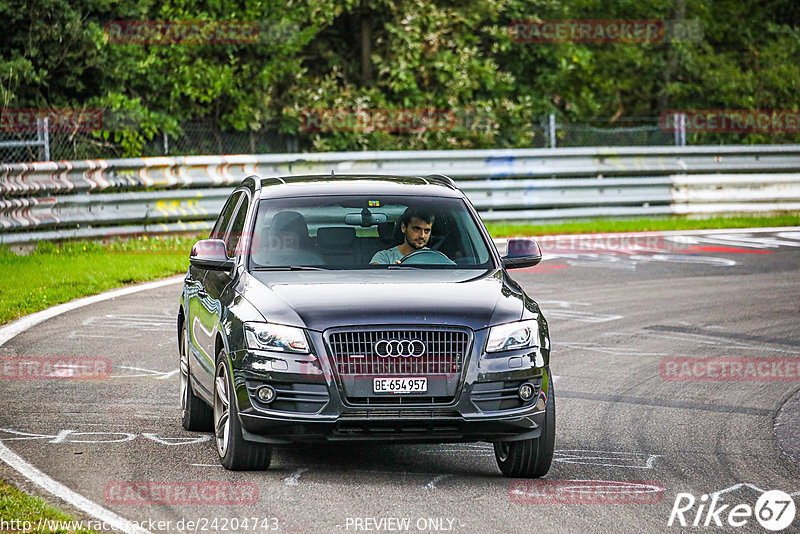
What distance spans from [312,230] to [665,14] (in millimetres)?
27447

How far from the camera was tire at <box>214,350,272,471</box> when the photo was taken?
7.18 metres

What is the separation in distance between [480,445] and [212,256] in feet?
6.54

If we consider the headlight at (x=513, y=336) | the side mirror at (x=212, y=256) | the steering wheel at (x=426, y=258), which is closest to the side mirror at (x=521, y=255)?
the steering wheel at (x=426, y=258)

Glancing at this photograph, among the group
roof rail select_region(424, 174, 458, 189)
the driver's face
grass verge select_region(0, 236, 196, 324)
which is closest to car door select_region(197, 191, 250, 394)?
the driver's face

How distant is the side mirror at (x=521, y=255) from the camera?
8.36 m

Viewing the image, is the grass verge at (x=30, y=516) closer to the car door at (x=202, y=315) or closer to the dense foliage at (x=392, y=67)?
the car door at (x=202, y=315)

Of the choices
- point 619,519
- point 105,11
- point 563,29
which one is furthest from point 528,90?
point 619,519

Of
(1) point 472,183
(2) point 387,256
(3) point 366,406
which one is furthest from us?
(1) point 472,183

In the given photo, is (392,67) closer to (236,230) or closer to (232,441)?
(236,230)

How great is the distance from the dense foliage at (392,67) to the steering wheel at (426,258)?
15.0 metres

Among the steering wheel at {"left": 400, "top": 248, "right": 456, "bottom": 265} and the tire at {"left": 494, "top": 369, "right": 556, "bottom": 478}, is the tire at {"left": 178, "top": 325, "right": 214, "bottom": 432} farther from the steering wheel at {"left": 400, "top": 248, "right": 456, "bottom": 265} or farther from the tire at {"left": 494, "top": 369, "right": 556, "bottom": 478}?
the tire at {"left": 494, "top": 369, "right": 556, "bottom": 478}

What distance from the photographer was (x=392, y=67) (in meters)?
27.3

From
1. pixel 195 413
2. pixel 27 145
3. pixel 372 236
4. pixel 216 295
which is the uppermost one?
pixel 27 145

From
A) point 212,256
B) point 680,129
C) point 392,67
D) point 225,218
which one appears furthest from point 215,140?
point 212,256
